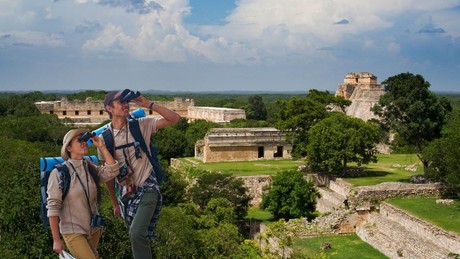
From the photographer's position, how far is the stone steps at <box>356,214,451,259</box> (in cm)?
Result: 1409

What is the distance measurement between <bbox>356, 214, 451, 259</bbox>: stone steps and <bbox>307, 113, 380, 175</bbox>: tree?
4.14 meters

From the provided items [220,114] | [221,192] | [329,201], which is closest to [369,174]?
[329,201]

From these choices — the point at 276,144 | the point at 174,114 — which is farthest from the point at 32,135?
the point at 174,114

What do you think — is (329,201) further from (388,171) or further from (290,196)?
(388,171)

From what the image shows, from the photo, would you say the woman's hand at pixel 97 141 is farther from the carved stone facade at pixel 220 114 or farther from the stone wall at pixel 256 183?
the carved stone facade at pixel 220 114

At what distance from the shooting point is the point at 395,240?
50.8ft

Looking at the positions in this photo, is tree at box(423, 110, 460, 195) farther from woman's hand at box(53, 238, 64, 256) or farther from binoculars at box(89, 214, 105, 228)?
woman's hand at box(53, 238, 64, 256)

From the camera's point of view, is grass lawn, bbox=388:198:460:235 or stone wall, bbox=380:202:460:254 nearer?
stone wall, bbox=380:202:460:254

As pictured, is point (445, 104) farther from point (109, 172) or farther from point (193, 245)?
point (109, 172)

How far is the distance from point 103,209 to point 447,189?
38.0 ft

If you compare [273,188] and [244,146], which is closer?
[273,188]

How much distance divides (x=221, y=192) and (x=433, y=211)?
24.3 feet

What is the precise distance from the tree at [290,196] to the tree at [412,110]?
3764mm

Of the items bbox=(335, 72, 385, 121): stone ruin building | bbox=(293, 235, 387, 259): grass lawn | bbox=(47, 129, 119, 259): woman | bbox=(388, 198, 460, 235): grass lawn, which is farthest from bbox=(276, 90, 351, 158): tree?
bbox=(47, 129, 119, 259): woman
